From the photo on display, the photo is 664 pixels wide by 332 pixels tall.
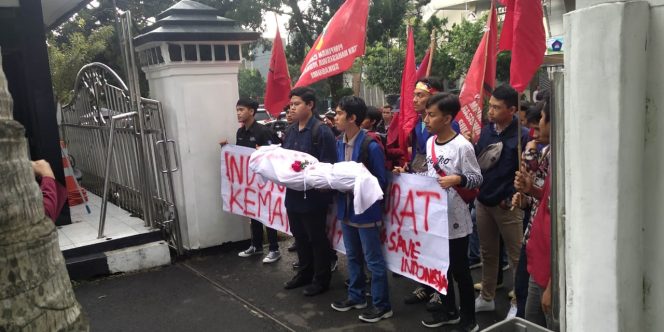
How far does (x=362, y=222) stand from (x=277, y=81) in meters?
2.25

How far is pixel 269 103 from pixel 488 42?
253cm

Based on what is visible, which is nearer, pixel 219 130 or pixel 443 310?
pixel 443 310

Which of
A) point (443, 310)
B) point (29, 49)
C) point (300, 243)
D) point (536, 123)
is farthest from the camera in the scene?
point (29, 49)

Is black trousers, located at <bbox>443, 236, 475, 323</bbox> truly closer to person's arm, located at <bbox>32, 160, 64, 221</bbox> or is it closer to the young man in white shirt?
the young man in white shirt

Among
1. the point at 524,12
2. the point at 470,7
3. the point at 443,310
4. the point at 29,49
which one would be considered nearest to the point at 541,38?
the point at 524,12

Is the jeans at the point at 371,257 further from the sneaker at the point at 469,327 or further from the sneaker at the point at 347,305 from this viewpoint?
the sneaker at the point at 469,327

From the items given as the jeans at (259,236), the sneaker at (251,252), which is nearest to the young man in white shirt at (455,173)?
the jeans at (259,236)

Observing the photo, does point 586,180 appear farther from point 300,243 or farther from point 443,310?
point 300,243

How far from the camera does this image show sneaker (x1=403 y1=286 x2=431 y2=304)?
14.4 ft

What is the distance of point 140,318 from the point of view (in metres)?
4.46

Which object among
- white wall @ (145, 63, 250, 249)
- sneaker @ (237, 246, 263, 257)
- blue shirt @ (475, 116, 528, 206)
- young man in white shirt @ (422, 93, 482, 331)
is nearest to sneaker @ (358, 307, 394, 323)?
young man in white shirt @ (422, 93, 482, 331)

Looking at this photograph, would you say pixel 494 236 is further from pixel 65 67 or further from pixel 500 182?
pixel 65 67

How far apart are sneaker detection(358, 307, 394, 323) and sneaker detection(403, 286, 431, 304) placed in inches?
13.1

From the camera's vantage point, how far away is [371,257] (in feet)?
13.3
